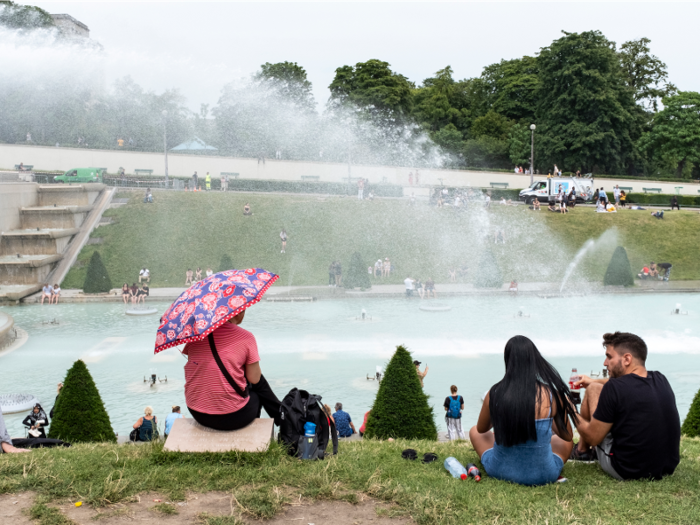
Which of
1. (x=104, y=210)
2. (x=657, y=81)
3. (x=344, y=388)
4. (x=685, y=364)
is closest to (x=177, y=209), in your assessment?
(x=104, y=210)

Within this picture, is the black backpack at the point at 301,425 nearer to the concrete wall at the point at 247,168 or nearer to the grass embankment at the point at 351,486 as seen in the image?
the grass embankment at the point at 351,486

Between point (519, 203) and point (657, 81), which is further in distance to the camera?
point (657, 81)

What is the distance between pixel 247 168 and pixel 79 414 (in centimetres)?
3951

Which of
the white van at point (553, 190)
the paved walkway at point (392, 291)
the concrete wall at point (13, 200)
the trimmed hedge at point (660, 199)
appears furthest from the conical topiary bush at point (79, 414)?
the trimmed hedge at point (660, 199)

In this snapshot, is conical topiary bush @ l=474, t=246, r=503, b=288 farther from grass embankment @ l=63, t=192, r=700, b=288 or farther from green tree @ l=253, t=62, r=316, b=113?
green tree @ l=253, t=62, r=316, b=113

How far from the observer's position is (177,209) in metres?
36.0

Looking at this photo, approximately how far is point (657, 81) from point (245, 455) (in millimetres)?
66398

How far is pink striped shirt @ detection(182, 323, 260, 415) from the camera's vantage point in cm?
527

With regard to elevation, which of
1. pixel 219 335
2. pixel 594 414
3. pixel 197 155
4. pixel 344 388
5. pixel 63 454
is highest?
pixel 197 155

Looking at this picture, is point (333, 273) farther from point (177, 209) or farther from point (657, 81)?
point (657, 81)

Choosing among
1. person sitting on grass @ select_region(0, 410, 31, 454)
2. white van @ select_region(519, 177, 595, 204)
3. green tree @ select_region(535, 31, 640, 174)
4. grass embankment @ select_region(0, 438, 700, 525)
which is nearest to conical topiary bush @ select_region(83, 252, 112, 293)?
person sitting on grass @ select_region(0, 410, 31, 454)

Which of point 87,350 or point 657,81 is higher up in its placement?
point 657,81

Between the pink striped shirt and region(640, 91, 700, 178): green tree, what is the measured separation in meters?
55.9

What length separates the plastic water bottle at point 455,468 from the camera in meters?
4.92
